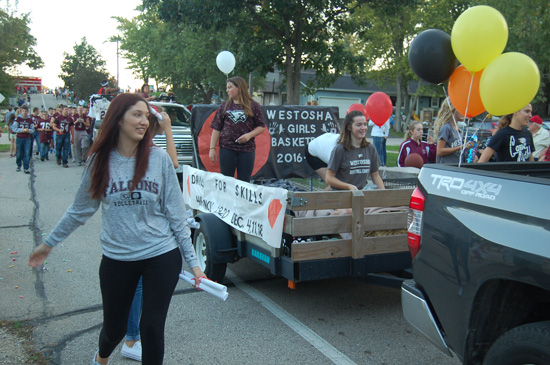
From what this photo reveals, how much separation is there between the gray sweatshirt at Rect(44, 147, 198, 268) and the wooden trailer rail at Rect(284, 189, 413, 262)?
1.31m

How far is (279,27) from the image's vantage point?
Result: 14.6 meters

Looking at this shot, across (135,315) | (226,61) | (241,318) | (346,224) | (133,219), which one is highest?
(226,61)

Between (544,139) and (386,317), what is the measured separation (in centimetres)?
615

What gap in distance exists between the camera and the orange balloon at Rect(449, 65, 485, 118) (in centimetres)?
536

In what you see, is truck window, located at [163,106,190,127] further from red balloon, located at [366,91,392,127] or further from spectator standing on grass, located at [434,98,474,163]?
spectator standing on grass, located at [434,98,474,163]

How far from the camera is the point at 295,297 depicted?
5148mm

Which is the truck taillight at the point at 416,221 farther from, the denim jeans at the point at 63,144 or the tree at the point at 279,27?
the denim jeans at the point at 63,144

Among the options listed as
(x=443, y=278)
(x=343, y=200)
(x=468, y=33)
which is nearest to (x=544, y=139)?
(x=468, y=33)

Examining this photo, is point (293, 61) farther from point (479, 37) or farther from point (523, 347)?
point (523, 347)

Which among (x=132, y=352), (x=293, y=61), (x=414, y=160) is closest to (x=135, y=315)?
(x=132, y=352)

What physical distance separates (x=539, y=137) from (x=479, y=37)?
5103mm

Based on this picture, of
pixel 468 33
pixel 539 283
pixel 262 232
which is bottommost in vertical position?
pixel 262 232

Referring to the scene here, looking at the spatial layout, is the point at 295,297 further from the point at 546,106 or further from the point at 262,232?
the point at 546,106

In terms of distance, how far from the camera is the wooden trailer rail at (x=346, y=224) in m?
4.12
